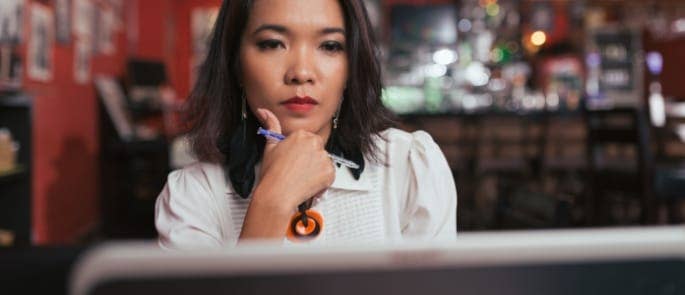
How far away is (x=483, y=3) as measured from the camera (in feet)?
25.2

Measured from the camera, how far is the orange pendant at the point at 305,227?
2.49 ft

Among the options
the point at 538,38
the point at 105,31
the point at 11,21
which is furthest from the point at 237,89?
the point at 538,38

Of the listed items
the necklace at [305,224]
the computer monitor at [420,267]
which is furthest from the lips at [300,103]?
the computer monitor at [420,267]

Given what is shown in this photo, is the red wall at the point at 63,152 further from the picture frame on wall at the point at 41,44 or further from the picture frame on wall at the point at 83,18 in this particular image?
the picture frame on wall at the point at 83,18

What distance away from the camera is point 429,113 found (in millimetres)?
5188

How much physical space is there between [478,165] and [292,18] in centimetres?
437

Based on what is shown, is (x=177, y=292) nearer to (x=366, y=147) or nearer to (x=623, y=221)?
(x=366, y=147)

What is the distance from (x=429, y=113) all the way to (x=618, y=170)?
1833 millimetres

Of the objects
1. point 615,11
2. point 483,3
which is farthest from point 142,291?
point 615,11

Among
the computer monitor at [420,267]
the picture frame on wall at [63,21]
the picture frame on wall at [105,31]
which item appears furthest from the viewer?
the picture frame on wall at [105,31]

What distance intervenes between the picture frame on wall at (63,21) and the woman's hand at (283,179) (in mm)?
3883

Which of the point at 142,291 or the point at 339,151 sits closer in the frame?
the point at 142,291

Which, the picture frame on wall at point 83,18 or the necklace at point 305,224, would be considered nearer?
the necklace at point 305,224

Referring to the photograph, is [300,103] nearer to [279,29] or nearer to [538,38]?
[279,29]
